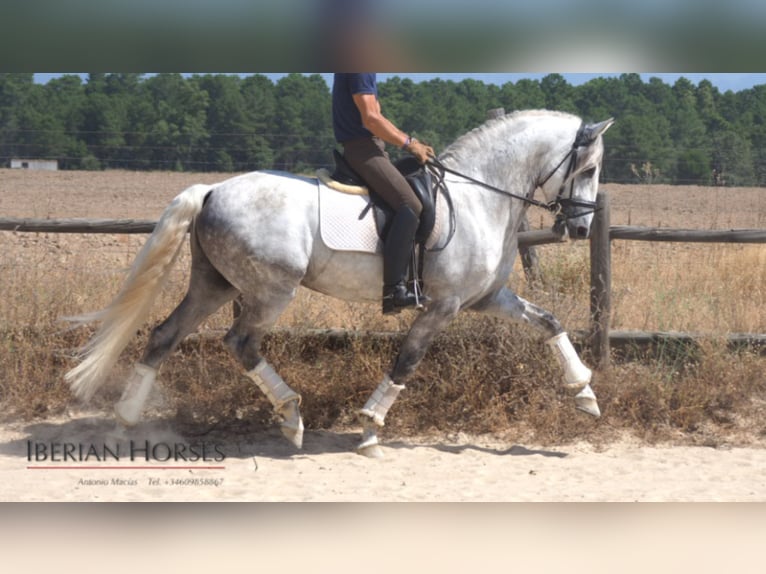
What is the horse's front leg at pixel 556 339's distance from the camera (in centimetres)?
602

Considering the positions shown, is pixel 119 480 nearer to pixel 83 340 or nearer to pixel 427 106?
pixel 83 340

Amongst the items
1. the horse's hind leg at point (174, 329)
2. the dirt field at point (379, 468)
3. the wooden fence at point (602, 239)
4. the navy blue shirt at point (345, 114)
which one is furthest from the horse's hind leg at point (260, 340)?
the wooden fence at point (602, 239)

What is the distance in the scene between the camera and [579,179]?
5.83m

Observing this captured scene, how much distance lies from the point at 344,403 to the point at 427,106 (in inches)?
351

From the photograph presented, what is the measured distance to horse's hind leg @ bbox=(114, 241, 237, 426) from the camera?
18.9 ft

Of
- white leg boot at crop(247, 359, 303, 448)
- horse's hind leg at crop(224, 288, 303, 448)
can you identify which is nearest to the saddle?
horse's hind leg at crop(224, 288, 303, 448)

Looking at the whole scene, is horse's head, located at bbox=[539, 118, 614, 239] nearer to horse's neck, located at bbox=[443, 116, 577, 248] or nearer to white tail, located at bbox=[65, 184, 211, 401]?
horse's neck, located at bbox=[443, 116, 577, 248]

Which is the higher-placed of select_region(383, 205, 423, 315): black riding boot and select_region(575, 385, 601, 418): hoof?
select_region(383, 205, 423, 315): black riding boot

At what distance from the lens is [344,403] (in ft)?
21.6

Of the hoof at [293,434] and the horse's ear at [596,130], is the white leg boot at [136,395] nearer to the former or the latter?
the hoof at [293,434]

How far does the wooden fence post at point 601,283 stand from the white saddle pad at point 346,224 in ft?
6.83

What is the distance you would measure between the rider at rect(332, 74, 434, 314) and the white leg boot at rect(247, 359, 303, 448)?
891mm

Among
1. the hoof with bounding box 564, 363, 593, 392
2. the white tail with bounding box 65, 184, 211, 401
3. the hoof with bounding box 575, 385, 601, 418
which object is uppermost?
the white tail with bounding box 65, 184, 211, 401
